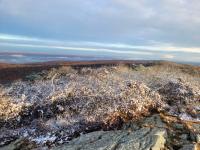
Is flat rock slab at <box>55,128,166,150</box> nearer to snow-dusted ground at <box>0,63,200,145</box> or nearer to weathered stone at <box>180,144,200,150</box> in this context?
weathered stone at <box>180,144,200,150</box>

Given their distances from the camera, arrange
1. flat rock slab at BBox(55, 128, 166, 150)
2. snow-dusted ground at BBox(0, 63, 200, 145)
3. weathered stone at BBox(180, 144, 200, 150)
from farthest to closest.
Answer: snow-dusted ground at BBox(0, 63, 200, 145)
weathered stone at BBox(180, 144, 200, 150)
flat rock slab at BBox(55, 128, 166, 150)

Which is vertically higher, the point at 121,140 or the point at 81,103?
the point at 81,103

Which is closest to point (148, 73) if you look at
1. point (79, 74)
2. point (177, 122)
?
point (79, 74)

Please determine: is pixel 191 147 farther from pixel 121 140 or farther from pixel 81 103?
pixel 81 103

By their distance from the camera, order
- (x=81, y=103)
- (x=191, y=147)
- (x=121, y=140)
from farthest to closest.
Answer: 1. (x=81, y=103)
2. (x=121, y=140)
3. (x=191, y=147)

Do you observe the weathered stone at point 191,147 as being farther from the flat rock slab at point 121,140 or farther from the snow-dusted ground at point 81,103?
the snow-dusted ground at point 81,103

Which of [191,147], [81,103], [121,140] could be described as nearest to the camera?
[191,147]

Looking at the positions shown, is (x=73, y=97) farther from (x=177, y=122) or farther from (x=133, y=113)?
(x=177, y=122)

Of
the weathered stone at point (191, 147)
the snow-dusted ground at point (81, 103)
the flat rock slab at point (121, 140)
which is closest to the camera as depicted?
the flat rock slab at point (121, 140)

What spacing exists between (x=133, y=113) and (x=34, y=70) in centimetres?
1656

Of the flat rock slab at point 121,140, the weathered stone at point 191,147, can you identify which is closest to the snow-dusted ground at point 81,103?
the flat rock slab at point 121,140

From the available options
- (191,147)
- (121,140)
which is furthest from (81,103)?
(191,147)

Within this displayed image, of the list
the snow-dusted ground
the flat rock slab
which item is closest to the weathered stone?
the flat rock slab

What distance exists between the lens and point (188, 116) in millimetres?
21844
